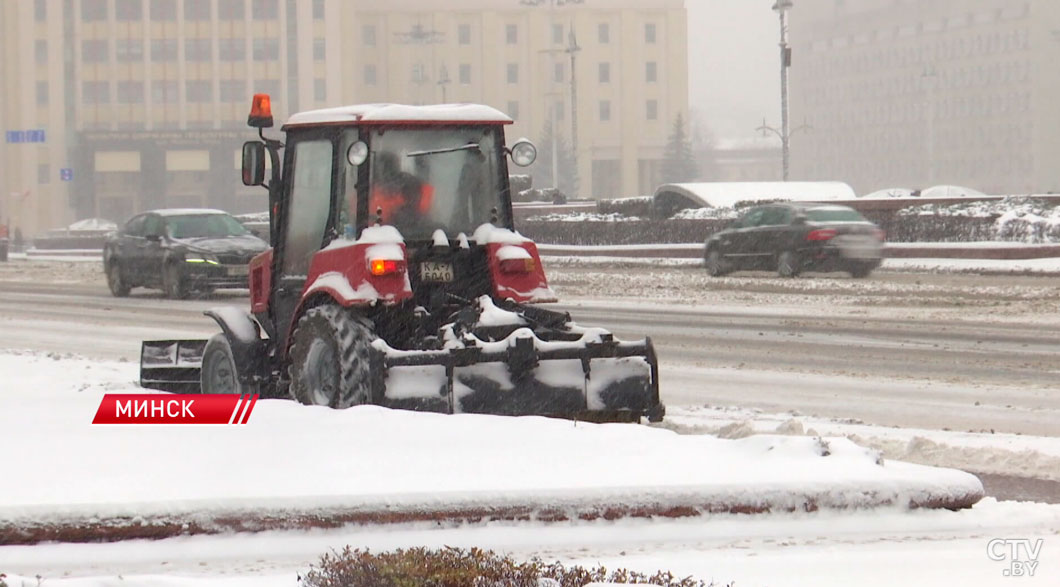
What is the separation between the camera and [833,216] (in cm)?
2825

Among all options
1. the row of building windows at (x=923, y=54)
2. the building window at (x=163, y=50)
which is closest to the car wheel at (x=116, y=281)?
the building window at (x=163, y=50)

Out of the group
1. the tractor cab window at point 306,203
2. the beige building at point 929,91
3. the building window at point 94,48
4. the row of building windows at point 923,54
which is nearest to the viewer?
the tractor cab window at point 306,203

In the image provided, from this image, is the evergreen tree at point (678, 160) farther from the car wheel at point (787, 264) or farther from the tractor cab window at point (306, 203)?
the tractor cab window at point (306, 203)

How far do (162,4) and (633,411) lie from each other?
10622 cm

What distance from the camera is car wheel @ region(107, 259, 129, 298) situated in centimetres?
2692

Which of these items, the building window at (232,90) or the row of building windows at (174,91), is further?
the building window at (232,90)

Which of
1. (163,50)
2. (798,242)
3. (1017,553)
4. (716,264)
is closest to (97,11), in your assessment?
(163,50)

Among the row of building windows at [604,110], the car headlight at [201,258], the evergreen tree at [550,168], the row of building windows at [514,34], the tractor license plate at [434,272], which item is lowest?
the car headlight at [201,258]

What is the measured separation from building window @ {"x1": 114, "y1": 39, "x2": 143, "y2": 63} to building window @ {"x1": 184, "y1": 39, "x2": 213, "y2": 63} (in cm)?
325

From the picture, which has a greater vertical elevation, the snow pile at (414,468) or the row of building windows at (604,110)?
the row of building windows at (604,110)

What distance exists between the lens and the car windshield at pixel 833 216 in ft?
91.8

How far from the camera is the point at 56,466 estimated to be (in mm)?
7266

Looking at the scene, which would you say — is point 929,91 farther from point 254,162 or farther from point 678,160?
point 254,162

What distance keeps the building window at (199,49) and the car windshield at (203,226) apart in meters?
86.3
